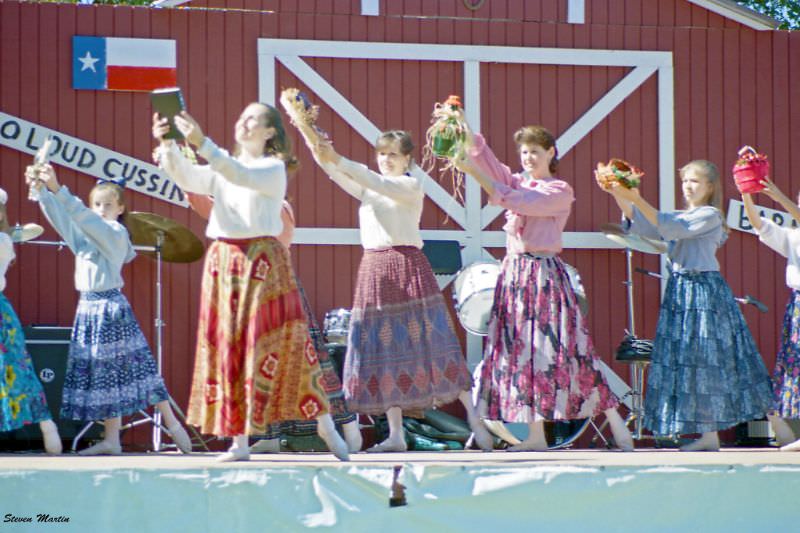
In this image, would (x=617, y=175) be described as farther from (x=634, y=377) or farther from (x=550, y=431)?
(x=550, y=431)

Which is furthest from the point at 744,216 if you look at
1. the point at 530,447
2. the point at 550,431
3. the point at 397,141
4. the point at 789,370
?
the point at 397,141

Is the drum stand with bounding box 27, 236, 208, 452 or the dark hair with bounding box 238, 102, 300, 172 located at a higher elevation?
the dark hair with bounding box 238, 102, 300, 172

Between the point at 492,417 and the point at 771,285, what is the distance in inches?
125

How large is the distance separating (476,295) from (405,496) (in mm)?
2899

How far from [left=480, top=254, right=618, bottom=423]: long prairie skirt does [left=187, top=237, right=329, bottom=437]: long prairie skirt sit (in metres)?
1.38

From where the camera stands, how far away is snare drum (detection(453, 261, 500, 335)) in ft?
26.3

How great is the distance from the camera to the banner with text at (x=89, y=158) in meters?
8.16

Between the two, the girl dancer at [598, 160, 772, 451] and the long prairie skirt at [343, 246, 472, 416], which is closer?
the long prairie skirt at [343, 246, 472, 416]

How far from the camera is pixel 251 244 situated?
18.3 ft

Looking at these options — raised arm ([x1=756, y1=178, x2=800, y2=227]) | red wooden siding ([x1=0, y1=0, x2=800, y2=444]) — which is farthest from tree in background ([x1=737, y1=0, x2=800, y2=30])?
raised arm ([x1=756, y1=178, x2=800, y2=227])

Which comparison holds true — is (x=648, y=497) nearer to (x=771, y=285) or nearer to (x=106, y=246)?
(x=106, y=246)

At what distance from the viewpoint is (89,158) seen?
823cm

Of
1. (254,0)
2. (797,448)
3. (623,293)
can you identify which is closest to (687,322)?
(797,448)

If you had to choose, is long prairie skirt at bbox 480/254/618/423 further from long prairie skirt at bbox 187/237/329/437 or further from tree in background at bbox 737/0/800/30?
tree in background at bbox 737/0/800/30
